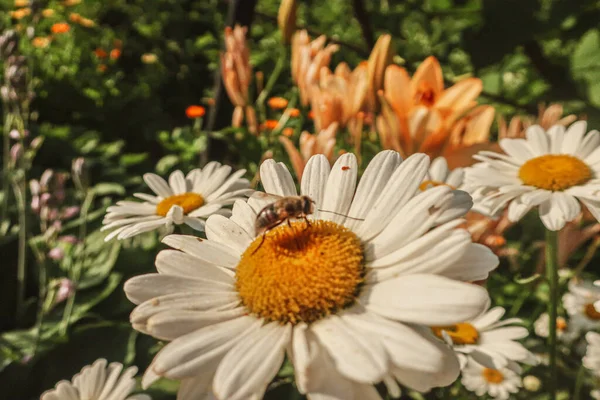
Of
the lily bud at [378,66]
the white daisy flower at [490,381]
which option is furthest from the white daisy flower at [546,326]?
the lily bud at [378,66]

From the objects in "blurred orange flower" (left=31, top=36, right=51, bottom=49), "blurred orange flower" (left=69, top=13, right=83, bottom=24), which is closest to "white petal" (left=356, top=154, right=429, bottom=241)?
"blurred orange flower" (left=31, top=36, right=51, bottom=49)

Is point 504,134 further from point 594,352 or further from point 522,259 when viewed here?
point 594,352

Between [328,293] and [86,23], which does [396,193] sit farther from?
[86,23]

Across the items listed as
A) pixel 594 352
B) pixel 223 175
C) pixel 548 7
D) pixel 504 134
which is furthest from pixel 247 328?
pixel 548 7

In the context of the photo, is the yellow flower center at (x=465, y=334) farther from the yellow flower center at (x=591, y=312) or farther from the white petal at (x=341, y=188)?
the yellow flower center at (x=591, y=312)

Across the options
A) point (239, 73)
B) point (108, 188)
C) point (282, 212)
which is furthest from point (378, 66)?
point (108, 188)
